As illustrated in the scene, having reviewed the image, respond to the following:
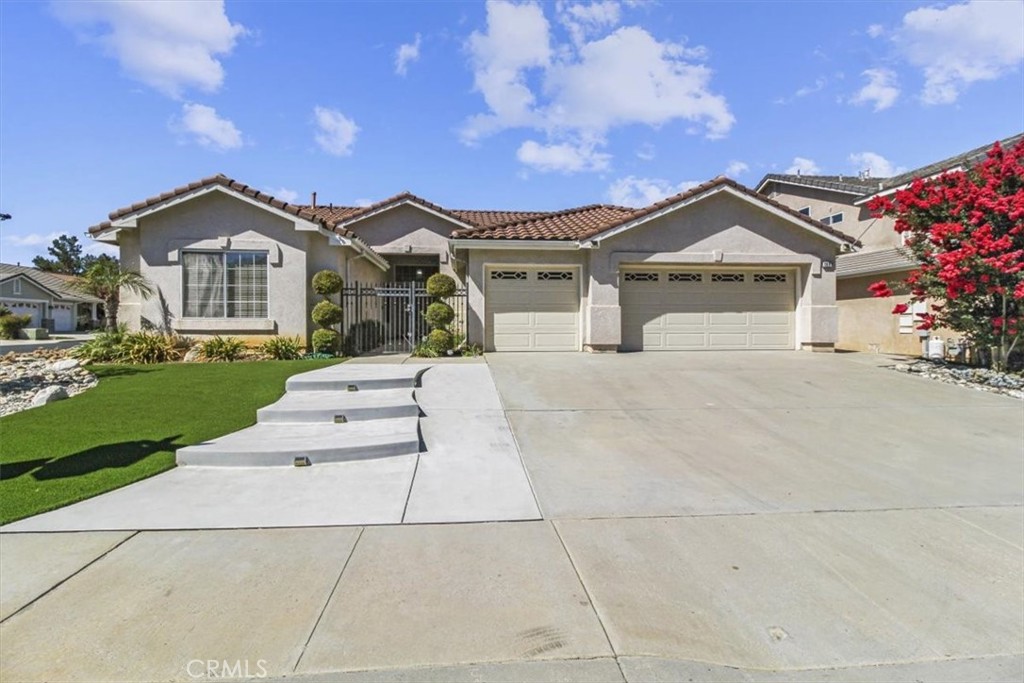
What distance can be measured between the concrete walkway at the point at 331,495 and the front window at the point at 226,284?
336 inches

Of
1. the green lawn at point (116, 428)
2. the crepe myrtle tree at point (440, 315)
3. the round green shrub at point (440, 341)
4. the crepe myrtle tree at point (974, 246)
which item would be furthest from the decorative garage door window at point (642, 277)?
the green lawn at point (116, 428)

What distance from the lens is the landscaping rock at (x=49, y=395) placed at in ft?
27.6

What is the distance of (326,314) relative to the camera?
12.8 meters

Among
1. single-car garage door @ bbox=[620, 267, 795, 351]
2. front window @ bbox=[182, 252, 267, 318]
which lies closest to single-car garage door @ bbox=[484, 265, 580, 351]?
single-car garage door @ bbox=[620, 267, 795, 351]

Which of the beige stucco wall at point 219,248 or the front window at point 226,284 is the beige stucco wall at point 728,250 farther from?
the front window at point 226,284

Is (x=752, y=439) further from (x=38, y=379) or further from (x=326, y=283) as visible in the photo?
(x=38, y=379)

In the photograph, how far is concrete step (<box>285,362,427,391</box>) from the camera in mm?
8617

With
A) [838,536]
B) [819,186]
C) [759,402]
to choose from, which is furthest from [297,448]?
[819,186]

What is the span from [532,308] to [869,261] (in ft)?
A: 35.9

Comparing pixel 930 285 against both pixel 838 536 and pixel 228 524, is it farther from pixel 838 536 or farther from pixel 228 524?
A: pixel 228 524

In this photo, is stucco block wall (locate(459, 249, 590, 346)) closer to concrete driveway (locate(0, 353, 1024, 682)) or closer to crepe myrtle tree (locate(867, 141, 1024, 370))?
crepe myrtle tree (locate(867, 141, 1024, 370))

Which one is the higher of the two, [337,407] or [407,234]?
[407,234]

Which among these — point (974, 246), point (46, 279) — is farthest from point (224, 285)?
point (46, 279)

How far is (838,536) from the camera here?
4.22 metres
